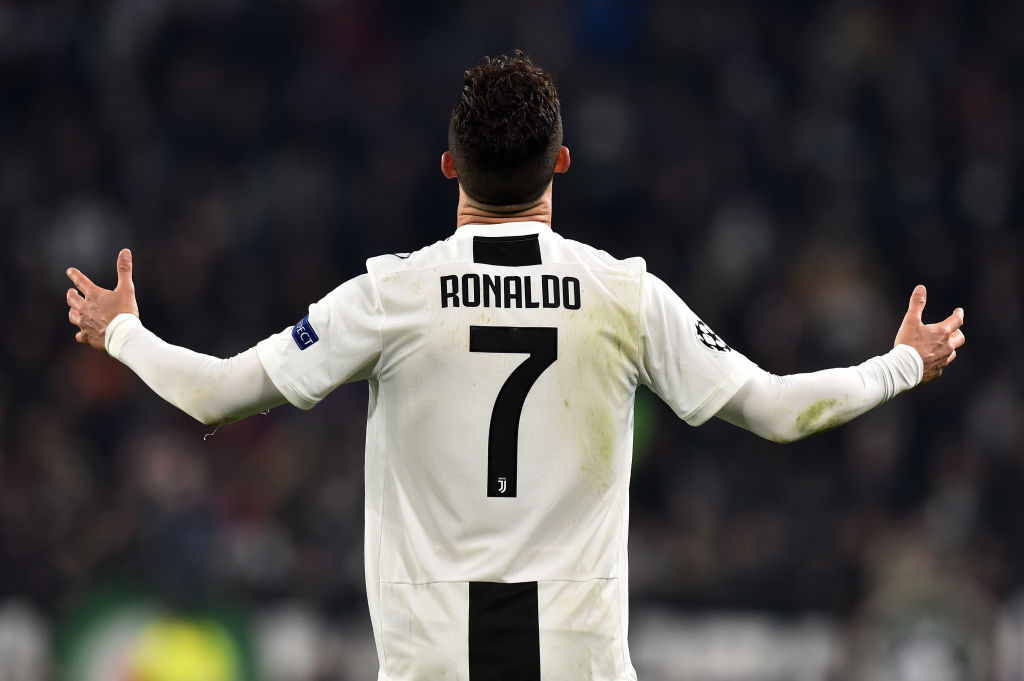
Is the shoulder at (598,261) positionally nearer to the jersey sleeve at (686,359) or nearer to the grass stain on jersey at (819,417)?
the jersey sleeve at (686,359)

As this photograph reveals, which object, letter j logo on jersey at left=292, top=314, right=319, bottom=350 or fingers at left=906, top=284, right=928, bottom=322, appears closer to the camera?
letter j logo on jersey at left=292, top=314, right=319, bottom=350

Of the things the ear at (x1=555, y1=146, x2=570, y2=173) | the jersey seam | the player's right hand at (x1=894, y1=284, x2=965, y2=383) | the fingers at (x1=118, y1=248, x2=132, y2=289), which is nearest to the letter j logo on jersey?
the fingers at (x1=118, y1=248, x2=132, y2=289)

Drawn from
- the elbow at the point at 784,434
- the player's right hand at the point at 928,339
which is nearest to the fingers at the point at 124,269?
the elbow at the point at 784,434

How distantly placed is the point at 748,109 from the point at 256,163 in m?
3.87

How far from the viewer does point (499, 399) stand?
2.74 m

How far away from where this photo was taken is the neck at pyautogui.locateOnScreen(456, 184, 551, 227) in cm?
287

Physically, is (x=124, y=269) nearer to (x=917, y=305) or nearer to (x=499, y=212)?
(x=499, y=212)

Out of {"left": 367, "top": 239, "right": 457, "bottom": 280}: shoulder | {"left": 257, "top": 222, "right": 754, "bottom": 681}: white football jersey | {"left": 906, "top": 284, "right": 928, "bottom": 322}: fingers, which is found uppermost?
{"left": 367, "top": 239, "right": 457, "bottom": 280}: shoulder

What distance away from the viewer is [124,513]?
7.99 m

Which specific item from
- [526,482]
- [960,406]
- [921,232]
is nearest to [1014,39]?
[921,232]

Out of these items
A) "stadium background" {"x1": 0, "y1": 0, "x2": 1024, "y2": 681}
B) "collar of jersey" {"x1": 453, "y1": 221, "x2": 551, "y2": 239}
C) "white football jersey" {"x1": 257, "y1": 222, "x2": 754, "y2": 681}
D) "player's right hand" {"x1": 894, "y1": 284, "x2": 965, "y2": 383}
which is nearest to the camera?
"white football jersey" {"x1": 257, "y1": 222, "x2": 754, "y2": 681}

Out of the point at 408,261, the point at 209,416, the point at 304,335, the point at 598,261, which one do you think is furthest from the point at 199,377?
the point at 598,261

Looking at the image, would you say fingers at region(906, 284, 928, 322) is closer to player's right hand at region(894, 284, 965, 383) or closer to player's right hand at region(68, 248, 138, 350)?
player's right hand at region(894, 284, 965, 383)

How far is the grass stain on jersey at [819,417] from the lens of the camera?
2812 millimetres
